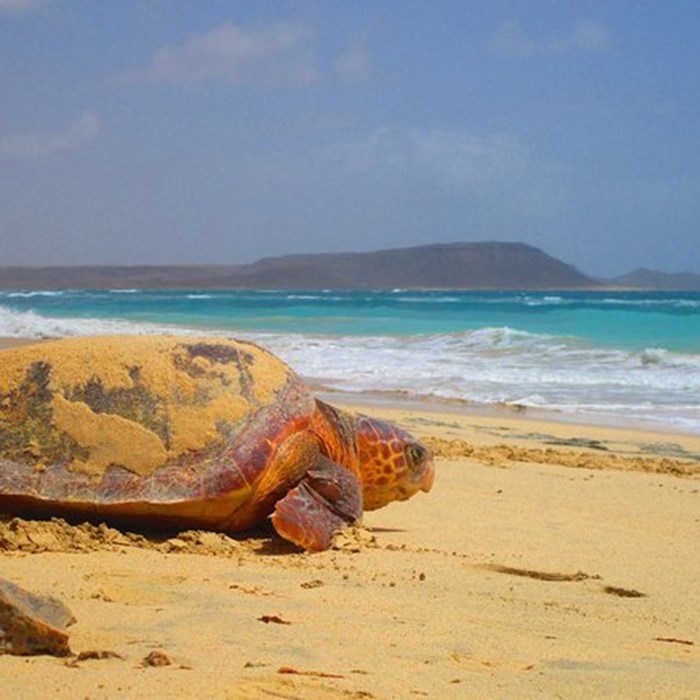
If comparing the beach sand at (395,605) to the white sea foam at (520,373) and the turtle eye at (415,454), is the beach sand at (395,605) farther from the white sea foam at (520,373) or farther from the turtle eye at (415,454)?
the white sea foam at (520,373)

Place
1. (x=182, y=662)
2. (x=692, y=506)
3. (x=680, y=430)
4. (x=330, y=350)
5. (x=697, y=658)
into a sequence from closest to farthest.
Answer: (x=182, y=662), (x=697, y=658), (x=692, y=506), (x=680, y=430), (x=330, y=350)

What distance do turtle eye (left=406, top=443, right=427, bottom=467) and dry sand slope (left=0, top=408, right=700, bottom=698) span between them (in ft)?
1.08

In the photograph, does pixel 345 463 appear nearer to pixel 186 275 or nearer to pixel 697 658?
pixel 697 658

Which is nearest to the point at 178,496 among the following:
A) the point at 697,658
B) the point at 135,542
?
the point at 135,542

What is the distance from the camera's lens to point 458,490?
7.27 metres

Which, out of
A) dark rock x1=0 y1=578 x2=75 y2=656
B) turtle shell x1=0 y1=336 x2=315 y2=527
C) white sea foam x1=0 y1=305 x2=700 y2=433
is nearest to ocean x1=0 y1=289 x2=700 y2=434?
white sea foam x1=0 y1=305 x2=700 y2=433

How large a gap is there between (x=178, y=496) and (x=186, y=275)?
5518 inches

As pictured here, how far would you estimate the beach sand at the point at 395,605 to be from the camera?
300cm

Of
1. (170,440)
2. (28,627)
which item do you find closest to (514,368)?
(170,440)

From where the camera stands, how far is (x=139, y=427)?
17.1 feet

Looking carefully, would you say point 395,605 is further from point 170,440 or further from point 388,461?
point 388,461

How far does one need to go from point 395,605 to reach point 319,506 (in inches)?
55.6

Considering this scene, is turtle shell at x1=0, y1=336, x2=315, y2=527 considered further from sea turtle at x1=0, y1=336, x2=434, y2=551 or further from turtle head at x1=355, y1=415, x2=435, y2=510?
turtle head at x1=355, y1=415, x2=435, y2=510

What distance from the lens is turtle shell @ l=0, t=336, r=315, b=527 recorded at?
5051 mm
